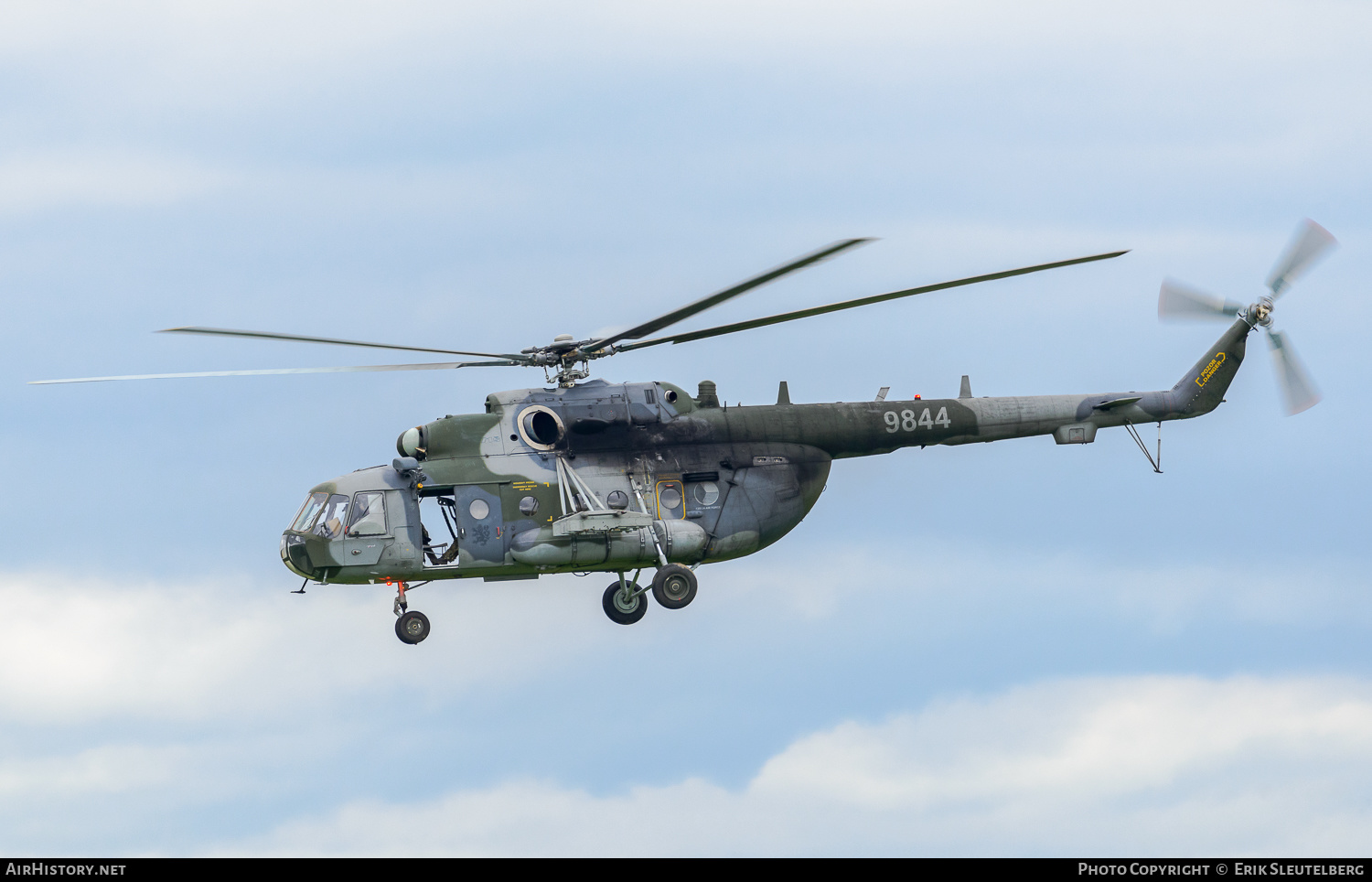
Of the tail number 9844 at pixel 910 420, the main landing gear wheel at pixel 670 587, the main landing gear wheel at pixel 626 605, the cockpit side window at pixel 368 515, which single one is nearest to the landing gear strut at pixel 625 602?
the main landing gear wheel at pixel 626 605

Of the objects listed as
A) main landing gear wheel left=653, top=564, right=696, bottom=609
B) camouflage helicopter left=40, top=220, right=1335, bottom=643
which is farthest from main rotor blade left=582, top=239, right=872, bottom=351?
main landing gear wheel left=653, top=564, right=696, bottom=609

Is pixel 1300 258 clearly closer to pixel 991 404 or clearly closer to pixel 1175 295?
pixel 1175 295

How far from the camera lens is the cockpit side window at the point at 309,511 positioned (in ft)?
103

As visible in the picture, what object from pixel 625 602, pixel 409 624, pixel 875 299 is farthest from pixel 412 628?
pixel 875 299

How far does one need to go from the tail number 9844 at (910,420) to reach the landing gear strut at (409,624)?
32.6 ft

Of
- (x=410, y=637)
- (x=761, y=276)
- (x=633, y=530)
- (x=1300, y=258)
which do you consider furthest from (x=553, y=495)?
(x=1300, y=258)

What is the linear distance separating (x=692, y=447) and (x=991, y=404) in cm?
651

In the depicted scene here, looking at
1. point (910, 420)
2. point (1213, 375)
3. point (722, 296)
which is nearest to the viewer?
point (722, 296)

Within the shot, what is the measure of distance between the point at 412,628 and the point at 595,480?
4358mm

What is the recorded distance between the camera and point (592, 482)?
106ft

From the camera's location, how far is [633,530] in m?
32.0

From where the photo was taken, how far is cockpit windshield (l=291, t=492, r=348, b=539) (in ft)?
103

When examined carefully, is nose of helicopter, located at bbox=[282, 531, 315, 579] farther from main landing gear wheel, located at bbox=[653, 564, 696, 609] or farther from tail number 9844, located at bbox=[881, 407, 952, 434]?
tail number 9844, located at bbox=[881, 407, 952, 434]

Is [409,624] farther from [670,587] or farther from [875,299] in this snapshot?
[875,299]
